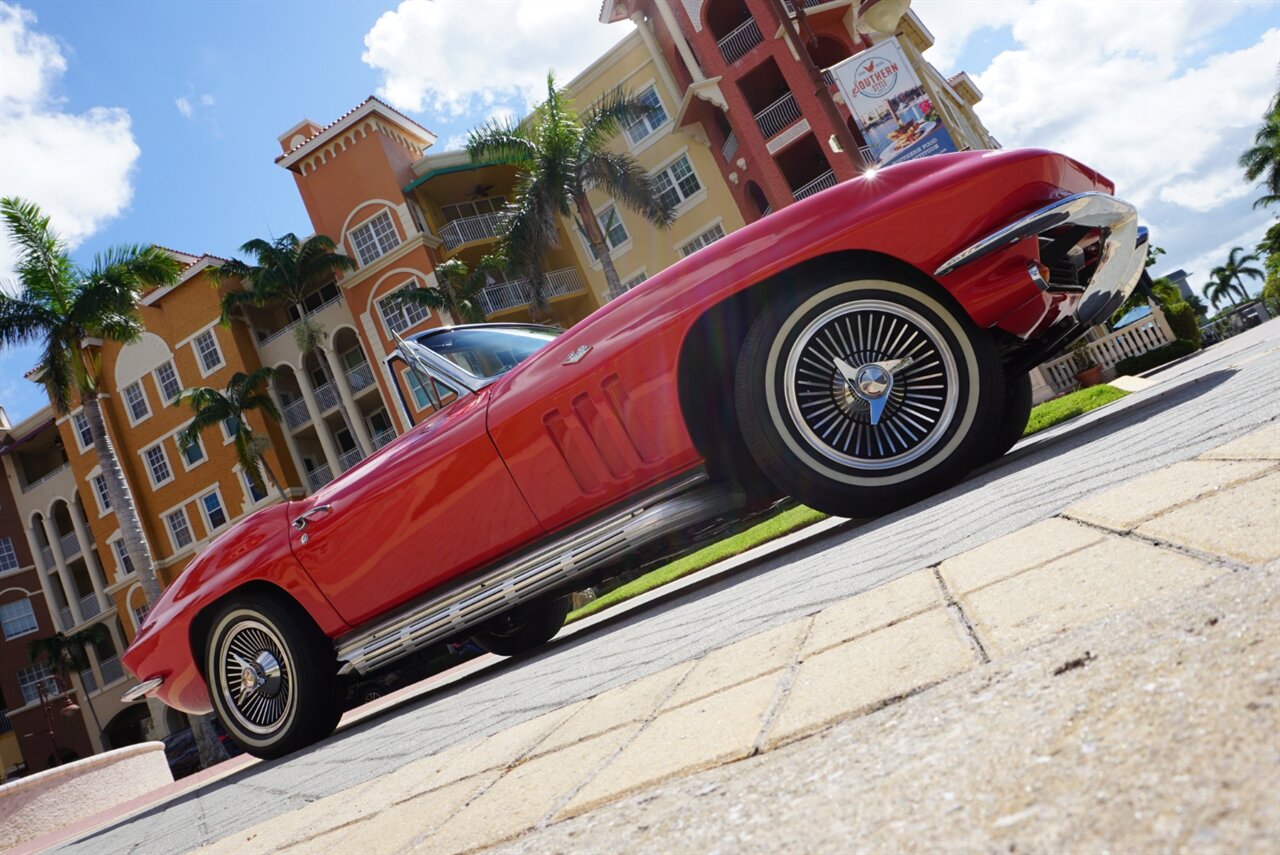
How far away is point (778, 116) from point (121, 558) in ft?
107

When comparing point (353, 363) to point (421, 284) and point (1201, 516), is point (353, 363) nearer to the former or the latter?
point (421, 284)

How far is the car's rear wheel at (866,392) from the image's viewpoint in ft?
9.78

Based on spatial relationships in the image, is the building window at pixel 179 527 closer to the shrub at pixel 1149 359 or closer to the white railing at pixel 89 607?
the white railing at pixel 89 607

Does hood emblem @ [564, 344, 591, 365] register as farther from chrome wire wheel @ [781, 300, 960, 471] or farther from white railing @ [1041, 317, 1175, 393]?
white railing @ [1041, 317, 1175, 393]

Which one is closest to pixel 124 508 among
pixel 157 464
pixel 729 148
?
pixel 157 464

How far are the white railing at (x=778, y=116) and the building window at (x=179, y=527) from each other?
26.6 meters

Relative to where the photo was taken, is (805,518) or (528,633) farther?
(805,518)

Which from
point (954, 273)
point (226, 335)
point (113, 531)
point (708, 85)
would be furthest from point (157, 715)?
point (954, 273)

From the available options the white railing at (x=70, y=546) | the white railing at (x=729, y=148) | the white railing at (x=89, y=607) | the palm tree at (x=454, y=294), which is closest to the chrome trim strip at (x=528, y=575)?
the palm tree at (x=454, y=294)

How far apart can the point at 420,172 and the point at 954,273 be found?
30555 mm

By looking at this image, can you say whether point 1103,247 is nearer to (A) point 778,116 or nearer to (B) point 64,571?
(A) point 778,116

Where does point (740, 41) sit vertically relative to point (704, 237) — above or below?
above

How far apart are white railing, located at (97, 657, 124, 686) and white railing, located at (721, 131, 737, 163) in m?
33.2

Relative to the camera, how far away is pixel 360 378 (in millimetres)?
32688
